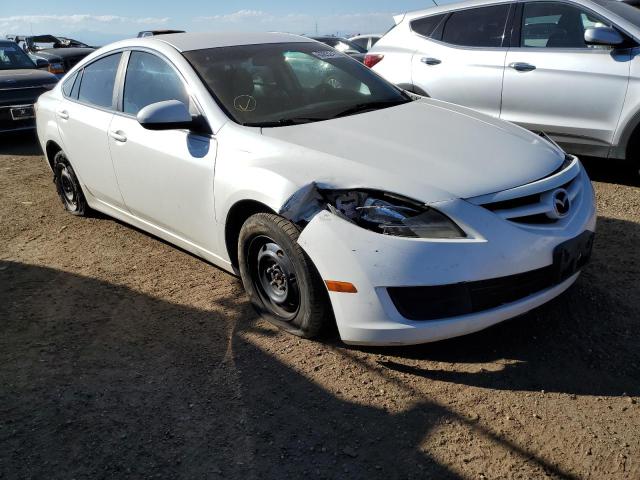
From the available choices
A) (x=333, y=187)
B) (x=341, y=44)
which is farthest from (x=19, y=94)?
(x=341, y=44)

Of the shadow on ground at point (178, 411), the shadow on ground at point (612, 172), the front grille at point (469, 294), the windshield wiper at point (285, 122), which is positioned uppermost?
the windshield wiper at point (285, 122)

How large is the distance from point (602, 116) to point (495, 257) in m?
3.26

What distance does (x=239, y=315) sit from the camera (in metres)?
3.57

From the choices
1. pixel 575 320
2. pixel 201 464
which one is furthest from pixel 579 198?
pixel 201 464

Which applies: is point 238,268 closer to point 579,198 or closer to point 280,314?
point 280,314

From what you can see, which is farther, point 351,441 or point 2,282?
point 2,282

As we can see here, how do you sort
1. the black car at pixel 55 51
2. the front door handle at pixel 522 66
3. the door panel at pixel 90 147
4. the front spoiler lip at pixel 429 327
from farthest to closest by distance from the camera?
the black car at pixel 55 51
the front door handle at pixel 522 66
the door panel at pixel 90 147
the front spoiler lip at pixel 429 327

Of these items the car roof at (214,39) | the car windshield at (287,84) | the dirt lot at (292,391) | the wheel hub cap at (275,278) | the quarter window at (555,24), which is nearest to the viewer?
the dirt lot at (292,391)

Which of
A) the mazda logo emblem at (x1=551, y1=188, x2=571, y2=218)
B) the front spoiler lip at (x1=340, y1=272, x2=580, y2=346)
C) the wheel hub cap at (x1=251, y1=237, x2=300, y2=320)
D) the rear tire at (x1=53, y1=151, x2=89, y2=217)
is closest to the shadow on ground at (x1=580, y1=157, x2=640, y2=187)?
the mazda logo emblem at (x1=551, y1=188, x2=571, y2=218)

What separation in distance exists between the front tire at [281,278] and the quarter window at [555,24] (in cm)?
382

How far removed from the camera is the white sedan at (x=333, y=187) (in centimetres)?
270

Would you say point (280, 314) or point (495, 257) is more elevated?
point (495, 257)

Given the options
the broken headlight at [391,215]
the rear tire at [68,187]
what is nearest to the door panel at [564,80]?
the broken headlight at [391,215]

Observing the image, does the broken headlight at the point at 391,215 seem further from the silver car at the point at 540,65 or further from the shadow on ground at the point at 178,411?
the silver car at the point at 540,65
